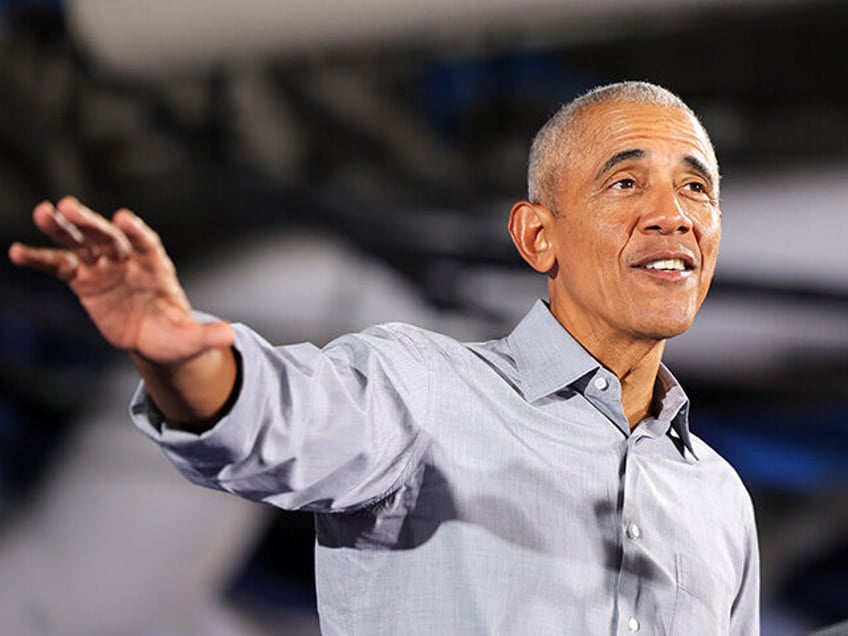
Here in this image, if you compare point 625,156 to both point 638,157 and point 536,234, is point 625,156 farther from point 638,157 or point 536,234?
point 536,234

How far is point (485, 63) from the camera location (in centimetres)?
249

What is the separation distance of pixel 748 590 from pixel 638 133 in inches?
20.9

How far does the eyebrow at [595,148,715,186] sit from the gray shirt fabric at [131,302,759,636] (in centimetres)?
18

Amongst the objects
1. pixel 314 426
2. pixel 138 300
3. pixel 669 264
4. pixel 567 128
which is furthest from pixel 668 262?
pixel 138 300

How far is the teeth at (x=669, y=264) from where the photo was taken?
3.74 ft

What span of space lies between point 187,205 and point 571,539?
5.57 ft

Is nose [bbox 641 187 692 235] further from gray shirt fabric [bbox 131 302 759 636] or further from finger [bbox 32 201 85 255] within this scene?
finger [bbox 32 201 85 255]

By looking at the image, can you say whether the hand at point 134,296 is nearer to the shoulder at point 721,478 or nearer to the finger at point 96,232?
the finger at point 96,232

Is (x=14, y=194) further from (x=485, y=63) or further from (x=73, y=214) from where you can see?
(x=73, y=214)

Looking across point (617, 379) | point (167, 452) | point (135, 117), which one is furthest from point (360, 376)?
point (135, 117)

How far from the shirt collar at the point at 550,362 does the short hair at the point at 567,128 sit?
141 millimetres

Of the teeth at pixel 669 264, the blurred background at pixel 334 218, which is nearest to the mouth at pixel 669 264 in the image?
the teeth at pixel 669 264

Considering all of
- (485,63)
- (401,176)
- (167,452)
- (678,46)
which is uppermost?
(678,46)

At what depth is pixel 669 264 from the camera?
1139 mm
